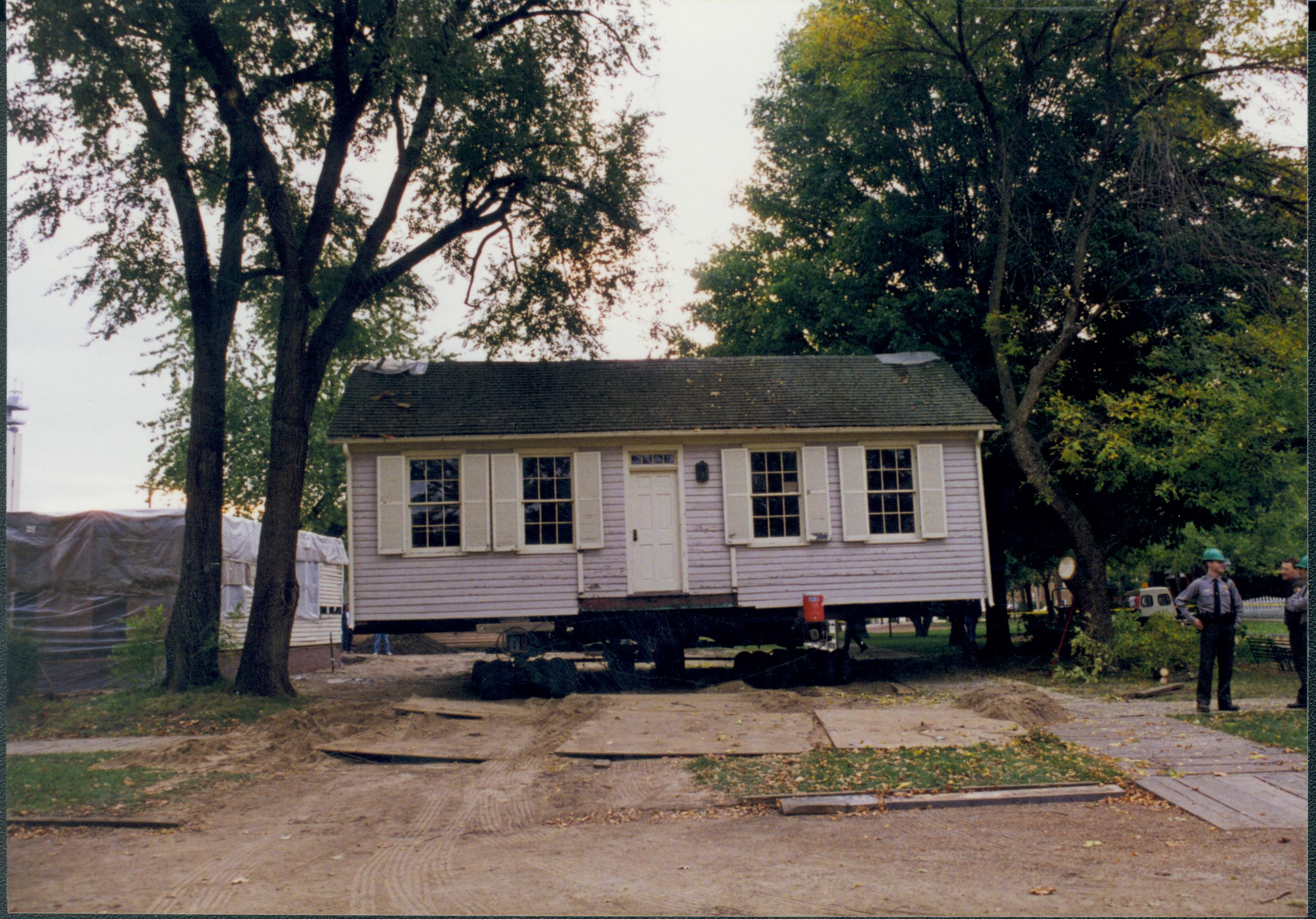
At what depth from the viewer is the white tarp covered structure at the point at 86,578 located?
14.2m

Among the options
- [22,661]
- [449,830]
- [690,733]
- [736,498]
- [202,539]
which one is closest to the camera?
[449,830]

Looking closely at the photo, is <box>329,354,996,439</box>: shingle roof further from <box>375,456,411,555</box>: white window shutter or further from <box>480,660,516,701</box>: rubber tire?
<box>480,660,516,701</box>: rubber tire

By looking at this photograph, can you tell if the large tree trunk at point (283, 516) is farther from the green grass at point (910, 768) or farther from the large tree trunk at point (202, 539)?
the green grass at point (910, 768)

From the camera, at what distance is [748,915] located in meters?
4.53

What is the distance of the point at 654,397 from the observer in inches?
608

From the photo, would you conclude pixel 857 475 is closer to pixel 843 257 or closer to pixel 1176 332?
pixel 1176 332

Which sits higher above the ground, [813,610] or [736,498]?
[736,498]

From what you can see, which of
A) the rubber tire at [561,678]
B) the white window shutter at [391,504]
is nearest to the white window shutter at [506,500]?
the white window shutter at [391,504]

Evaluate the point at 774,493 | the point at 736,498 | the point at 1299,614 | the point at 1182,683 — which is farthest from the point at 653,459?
the point at 1299,614

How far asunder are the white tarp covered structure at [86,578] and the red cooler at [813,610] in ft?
31.6

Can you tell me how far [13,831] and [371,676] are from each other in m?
11.8

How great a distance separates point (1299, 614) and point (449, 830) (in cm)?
976

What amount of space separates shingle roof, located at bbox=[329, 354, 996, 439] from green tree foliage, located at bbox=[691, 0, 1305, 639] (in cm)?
179

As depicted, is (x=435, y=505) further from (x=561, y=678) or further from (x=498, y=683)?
(x=561, y=678)
